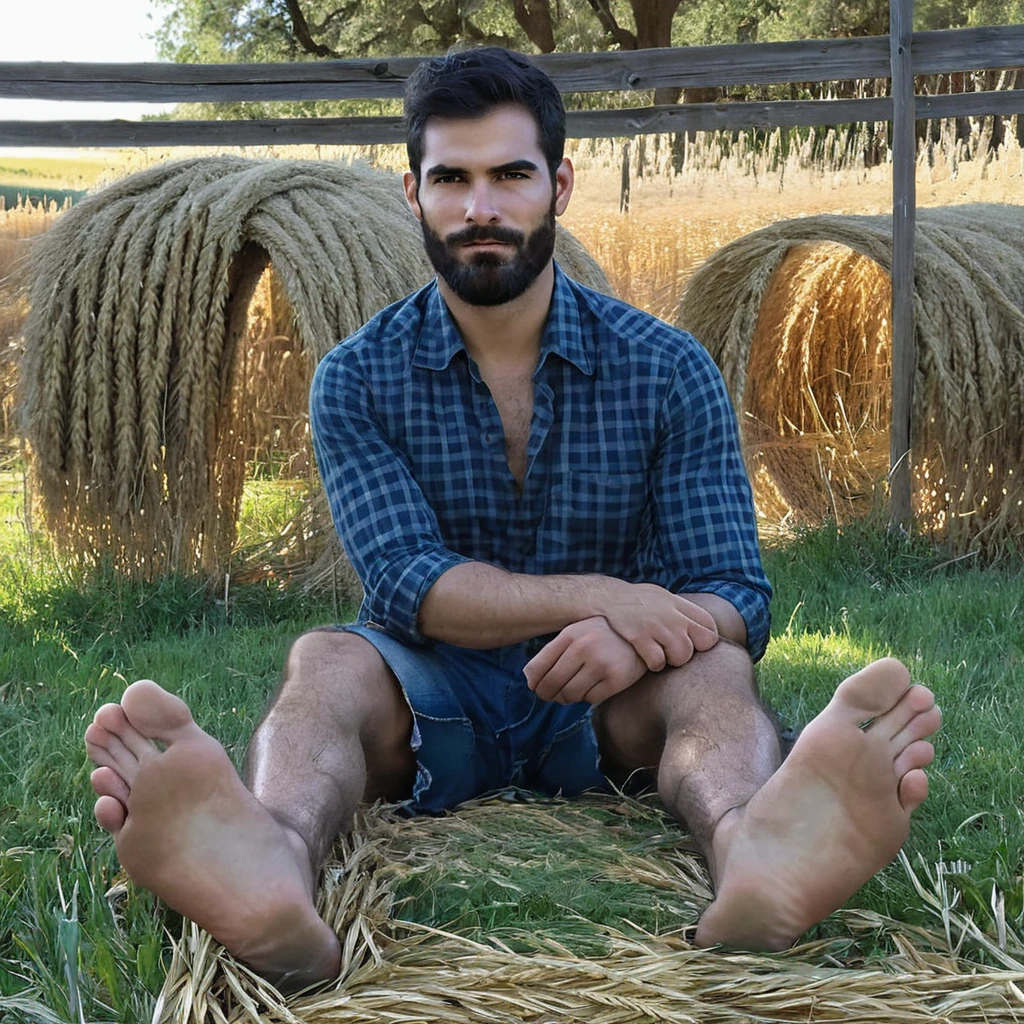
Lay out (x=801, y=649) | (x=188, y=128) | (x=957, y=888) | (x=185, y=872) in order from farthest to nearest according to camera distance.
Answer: (x=188, y=128) → (x=801, y=649) → (x=957, y=888) → (x=185, y=872)

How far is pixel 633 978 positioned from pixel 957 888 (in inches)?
27.5

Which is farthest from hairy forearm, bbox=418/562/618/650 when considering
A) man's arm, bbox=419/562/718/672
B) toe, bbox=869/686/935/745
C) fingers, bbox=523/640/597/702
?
toe, bbox=869/686/935/745


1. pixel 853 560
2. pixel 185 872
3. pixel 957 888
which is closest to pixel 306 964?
pixel 185 872

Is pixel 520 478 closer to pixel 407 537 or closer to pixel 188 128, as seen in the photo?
pixel 407 537

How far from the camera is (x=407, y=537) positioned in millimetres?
2848

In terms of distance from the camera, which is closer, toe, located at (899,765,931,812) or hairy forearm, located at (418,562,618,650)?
toe, located at (899,765,931,812)

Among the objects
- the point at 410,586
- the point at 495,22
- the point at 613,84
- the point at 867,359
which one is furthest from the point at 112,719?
the point at 495,22

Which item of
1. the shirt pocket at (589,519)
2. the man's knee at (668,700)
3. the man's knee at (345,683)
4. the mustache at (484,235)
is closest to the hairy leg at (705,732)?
the man's knee at (668,700)

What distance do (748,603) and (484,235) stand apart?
970mm

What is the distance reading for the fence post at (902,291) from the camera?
229 inches

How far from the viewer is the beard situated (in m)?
2.92

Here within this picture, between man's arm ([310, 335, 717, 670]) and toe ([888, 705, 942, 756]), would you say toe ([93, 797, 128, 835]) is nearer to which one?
man's arm ([310, 335, 717, 670])

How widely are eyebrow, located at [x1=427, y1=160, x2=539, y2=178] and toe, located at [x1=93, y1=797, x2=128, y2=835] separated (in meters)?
1.54

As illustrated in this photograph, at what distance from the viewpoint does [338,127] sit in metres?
6.14
